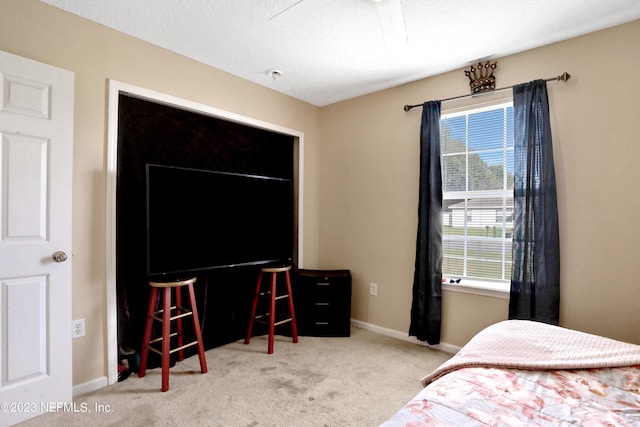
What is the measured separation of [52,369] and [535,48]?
396cm

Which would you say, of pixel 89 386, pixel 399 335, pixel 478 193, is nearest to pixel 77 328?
pixel 89 386

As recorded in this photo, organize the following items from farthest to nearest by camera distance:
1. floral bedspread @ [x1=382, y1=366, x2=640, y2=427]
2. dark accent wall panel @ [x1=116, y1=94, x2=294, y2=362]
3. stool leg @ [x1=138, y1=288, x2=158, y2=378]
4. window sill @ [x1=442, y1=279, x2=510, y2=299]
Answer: window sill @ [x1=442, y1=279, x2=510, y2=299]
dark accent wall panel @ [x1=116, y1=94, x2=294, y2=362]
stool leg @ [x1=138, y1=288, x2=158, y2=378]
floral bedspread @ [x1=382, y1=366, x2=640, y2=427]

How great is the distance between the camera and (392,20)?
173 cm

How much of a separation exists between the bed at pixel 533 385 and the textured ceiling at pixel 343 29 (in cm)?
193

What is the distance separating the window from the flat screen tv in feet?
5.10

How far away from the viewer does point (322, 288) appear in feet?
10.6

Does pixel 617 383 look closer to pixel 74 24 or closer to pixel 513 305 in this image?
pixel 513 305

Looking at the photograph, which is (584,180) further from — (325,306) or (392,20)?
(325,306)

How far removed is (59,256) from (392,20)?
2.40 metres

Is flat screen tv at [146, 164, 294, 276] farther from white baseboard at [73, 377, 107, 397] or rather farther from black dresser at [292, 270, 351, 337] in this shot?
white baseboard at [73, 377, 107, 397]

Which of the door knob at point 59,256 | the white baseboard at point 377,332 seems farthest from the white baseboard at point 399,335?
the door knob at point 59,256

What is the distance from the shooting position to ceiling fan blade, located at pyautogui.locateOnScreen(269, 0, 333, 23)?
71.9 inches

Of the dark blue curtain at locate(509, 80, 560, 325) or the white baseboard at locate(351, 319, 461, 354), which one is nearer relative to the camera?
the dark blue curtain at locate(509, 80, 560, 325)

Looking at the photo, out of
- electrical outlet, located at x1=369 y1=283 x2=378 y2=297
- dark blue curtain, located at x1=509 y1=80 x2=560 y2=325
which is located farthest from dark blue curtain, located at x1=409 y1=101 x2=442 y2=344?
dark blue curtain, located at x1=509 y1=80 x2=560 y2=325
